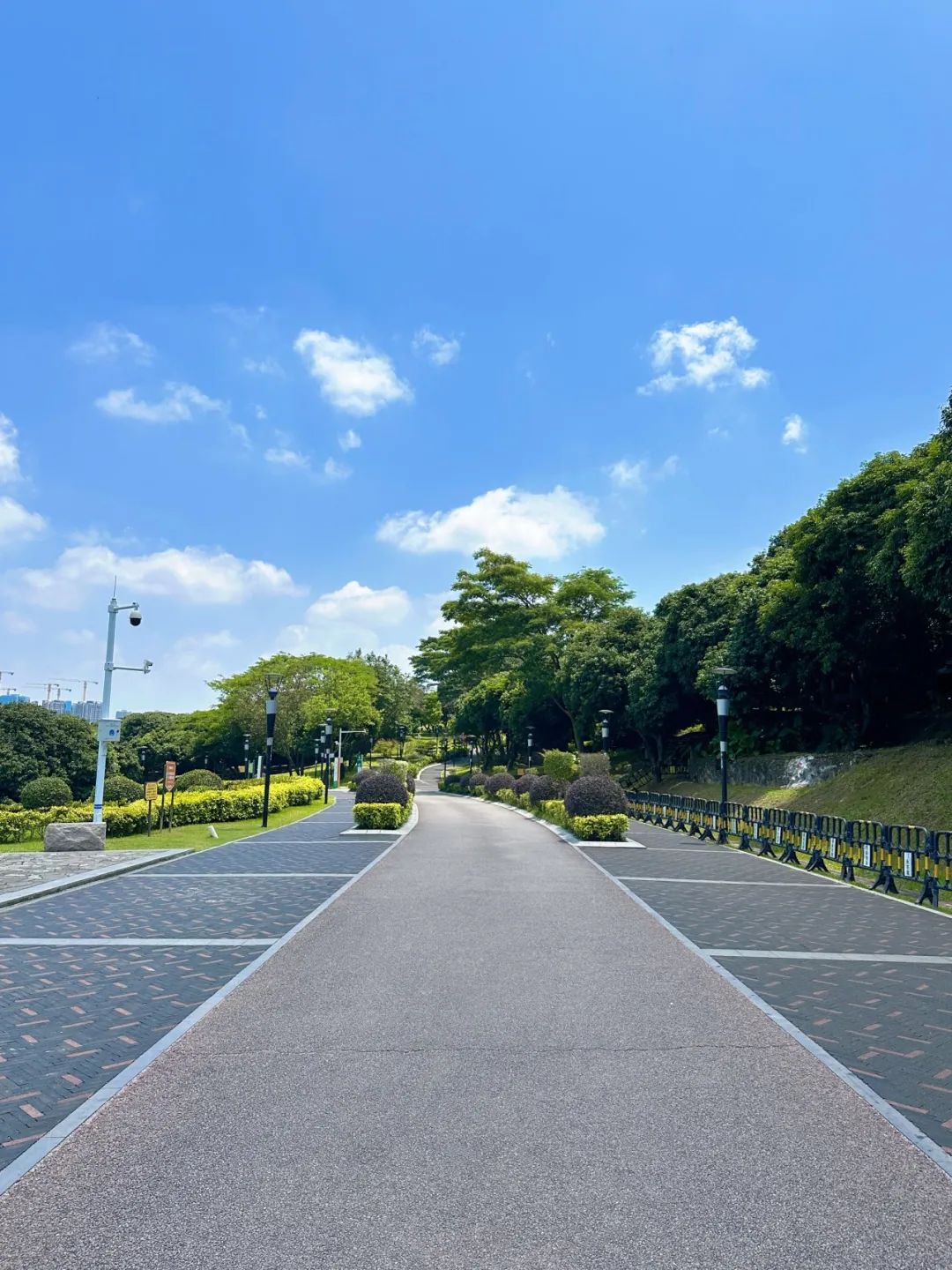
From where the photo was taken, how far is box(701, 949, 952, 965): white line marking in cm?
776

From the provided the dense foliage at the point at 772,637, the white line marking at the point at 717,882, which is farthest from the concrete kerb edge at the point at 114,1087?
the dense foliage at the point at 772,637

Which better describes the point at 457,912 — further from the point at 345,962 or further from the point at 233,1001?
the point at 233,1001

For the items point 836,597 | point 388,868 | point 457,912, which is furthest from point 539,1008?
point 836,597

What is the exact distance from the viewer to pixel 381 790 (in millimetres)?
23453

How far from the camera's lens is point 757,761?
33.1 metres

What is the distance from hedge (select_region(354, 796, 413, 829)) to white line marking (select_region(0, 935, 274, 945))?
13974 millimetres

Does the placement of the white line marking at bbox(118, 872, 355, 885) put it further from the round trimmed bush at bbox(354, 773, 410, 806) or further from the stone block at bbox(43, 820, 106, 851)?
the round trimmed bush at bbox(354, 773, 410, 806)

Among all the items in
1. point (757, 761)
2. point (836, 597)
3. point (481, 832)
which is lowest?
point (481, 832)

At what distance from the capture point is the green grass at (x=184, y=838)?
63.5 feet

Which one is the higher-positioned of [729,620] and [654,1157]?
[729,620]

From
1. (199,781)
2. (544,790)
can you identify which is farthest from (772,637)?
(199,781)

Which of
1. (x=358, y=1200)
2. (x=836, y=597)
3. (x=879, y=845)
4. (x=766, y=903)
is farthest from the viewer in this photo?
(x=836, y=597)

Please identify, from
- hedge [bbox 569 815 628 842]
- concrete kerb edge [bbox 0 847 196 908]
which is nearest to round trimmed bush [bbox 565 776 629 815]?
hedge [bbox 569 815 628 842]

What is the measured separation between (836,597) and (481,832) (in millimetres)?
12395
